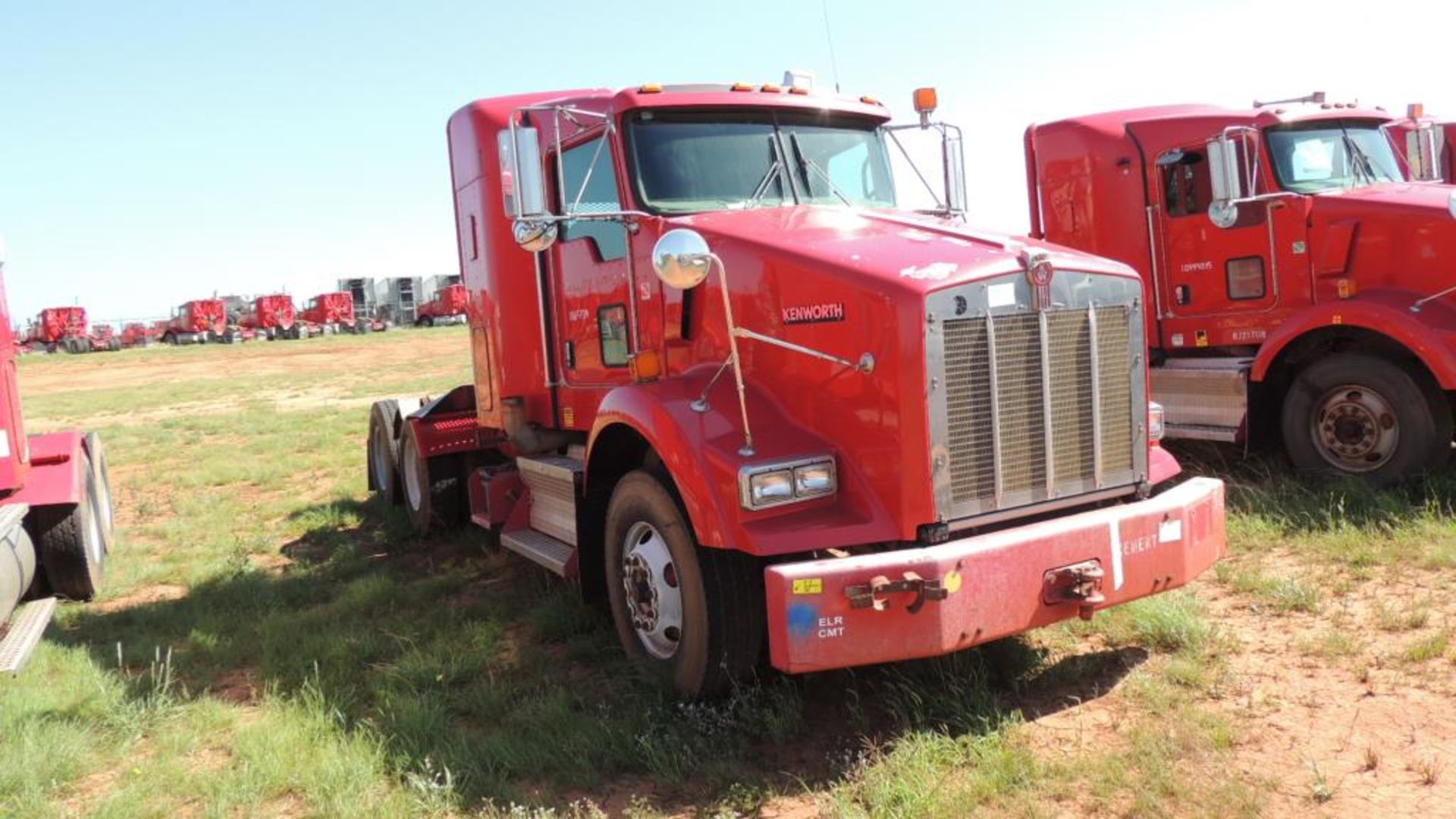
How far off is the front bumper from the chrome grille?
0.69 ft

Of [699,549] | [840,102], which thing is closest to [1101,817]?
[699,549]

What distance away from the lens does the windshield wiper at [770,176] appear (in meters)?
5.35

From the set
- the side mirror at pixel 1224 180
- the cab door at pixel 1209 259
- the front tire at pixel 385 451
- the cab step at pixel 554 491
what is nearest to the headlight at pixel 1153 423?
the cab step at pixel 554 491

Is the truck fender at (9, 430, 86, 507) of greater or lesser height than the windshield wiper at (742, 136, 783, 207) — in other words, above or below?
below

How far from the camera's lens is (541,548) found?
6.09 metres

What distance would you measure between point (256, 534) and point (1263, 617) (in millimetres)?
7674

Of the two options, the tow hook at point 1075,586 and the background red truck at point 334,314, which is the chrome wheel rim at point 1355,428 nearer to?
the tow hook at point 1075,586

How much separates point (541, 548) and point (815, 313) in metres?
Result: 2.59

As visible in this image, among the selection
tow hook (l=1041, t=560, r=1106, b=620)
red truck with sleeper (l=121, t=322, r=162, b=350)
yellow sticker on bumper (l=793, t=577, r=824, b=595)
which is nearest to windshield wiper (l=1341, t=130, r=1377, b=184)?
tow hook (l=1041, t=560, r=1106, b=620)

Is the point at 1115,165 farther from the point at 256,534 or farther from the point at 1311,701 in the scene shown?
the point at 256,534

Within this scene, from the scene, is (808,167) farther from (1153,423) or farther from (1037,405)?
(1153,423)

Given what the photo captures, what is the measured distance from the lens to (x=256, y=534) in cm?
903

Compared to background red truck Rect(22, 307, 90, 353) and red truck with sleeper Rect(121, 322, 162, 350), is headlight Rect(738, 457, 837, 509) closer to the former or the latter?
background red truck Rect(22, 307, 90, 353)

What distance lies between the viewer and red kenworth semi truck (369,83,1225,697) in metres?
3.91
